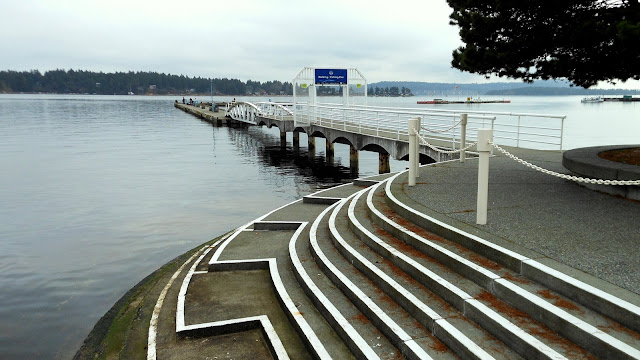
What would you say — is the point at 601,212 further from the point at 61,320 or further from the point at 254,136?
the point at 254,136

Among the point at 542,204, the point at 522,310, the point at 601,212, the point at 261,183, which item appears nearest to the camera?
the point at 522,310

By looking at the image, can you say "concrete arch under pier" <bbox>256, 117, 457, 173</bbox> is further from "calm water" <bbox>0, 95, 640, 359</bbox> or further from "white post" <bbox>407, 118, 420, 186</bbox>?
"white post" <bbox>407, 118, 420, 186</bbox>

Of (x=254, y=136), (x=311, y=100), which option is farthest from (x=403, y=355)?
(x=254, y=136)

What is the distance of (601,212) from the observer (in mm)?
6586

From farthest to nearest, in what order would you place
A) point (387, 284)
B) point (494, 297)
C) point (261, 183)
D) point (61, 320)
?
point (261, 183) → point (61, 320) → point (387, 284) → point (494, 297)

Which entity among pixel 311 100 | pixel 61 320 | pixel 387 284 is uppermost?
pixel 311 100

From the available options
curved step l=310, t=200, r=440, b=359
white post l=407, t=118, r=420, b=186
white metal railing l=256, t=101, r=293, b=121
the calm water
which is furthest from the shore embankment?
white metal railing l=256, t=101, r=293, b=121

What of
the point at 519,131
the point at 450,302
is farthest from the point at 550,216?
the point at 519,131

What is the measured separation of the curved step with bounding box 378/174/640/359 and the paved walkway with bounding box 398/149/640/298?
1.71 feet

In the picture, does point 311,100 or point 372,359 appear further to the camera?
point 311,100

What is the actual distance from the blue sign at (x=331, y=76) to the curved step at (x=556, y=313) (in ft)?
81.9

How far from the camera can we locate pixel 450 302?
4781 mm

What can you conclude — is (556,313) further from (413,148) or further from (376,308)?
(413,148)

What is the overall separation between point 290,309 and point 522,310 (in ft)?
8.55
